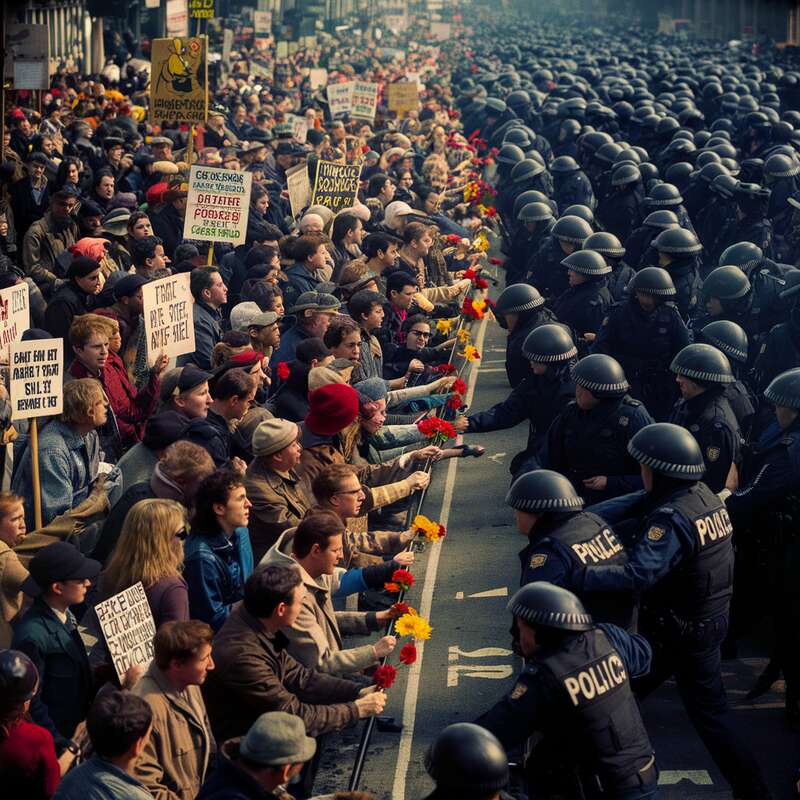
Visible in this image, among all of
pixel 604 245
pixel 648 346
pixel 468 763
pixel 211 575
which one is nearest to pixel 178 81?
pixel 604 245

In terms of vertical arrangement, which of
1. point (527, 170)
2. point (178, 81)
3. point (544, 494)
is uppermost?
point (178, 81)

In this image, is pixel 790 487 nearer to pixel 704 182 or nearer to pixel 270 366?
pixel 270 366

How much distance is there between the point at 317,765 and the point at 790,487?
3330mm

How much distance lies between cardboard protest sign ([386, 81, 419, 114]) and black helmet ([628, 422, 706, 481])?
26984 mm

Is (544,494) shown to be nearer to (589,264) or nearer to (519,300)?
(519,300)

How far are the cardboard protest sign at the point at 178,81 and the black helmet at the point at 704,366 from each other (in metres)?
10.7

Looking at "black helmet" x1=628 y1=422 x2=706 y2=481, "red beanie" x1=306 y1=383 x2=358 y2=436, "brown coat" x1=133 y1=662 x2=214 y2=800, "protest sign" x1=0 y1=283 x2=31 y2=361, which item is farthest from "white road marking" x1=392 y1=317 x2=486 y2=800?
"protest sign" x1=0 y1=283 x2=31 y2=361

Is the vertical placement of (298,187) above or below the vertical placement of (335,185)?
below

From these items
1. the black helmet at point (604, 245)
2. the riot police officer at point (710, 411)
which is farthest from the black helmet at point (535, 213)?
the riot police officer at point (710, 411)

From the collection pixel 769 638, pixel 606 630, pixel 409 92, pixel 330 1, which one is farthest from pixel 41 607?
pixel 330 1

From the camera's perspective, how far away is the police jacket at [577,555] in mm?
7902

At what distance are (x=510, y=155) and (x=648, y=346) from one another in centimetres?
1292

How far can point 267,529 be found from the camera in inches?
352

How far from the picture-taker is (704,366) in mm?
10312
